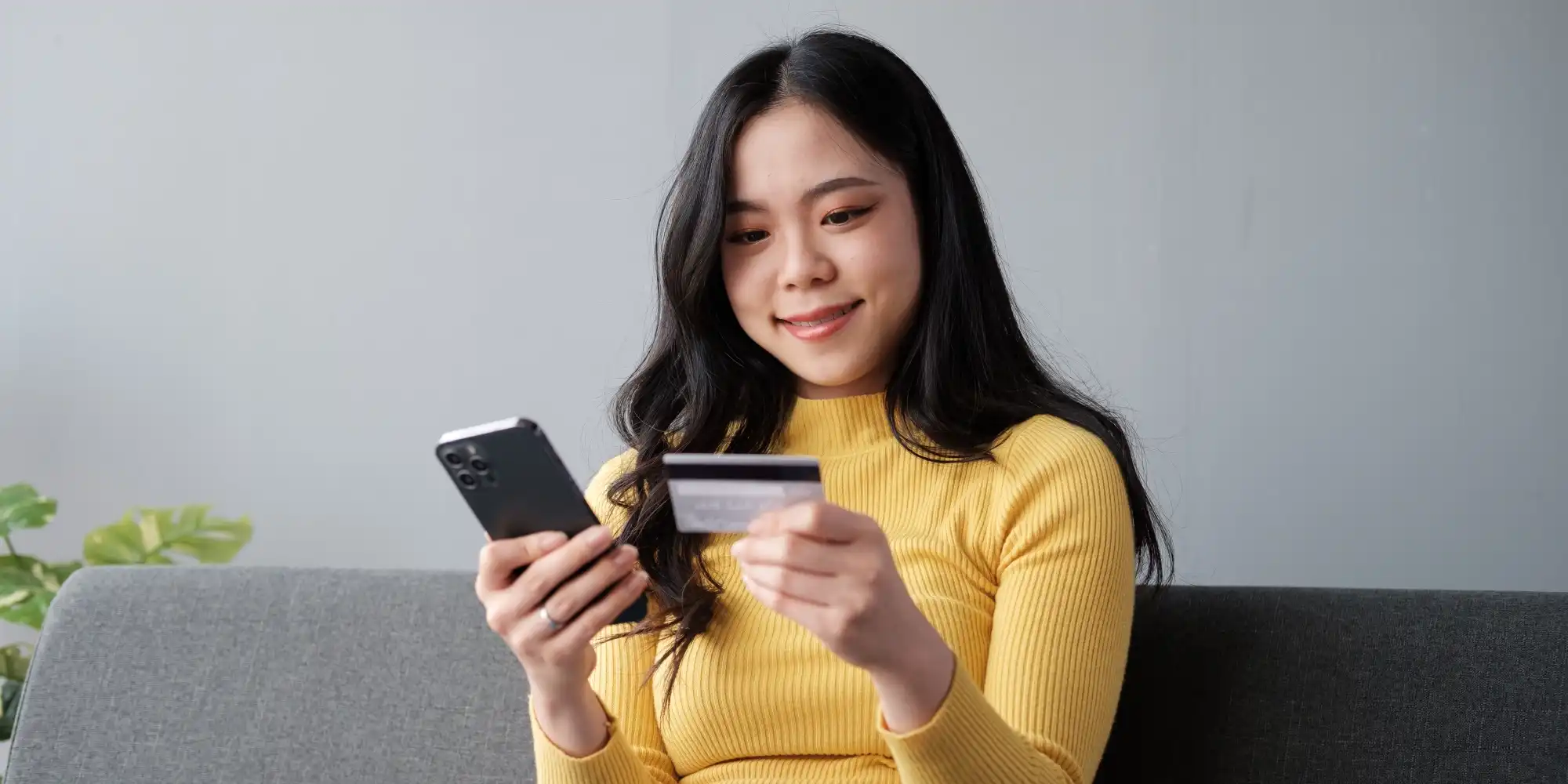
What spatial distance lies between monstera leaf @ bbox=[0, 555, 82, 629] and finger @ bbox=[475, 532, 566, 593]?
1345 mm

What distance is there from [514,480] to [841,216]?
0.42m

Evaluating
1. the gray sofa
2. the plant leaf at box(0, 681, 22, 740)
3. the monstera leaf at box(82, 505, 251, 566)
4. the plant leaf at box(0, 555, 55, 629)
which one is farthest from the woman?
the plant leaf at box(0, 681, 22, 740)

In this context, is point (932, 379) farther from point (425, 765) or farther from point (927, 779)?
point (425, 765)

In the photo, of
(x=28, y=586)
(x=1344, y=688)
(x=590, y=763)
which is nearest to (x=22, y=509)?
(x=28, y=586)

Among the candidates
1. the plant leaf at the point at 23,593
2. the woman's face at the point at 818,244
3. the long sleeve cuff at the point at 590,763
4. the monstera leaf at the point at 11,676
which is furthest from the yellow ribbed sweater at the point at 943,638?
the monstera leaf at the point at 11,676

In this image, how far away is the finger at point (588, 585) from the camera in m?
0.97

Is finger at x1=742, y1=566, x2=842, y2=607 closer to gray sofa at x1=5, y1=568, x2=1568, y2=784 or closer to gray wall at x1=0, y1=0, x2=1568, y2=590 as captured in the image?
gray sofa at x1=5, y1=568, x2=1568, y2=784

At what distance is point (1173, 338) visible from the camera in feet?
6.50

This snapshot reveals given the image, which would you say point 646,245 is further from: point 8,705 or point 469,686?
point 8,705

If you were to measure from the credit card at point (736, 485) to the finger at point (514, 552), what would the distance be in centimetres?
15

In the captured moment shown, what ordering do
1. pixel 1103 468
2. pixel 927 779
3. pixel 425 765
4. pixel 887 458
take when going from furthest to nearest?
pixel 425 765, pixel 887 458, pixel 1103 468, pixel 927 779

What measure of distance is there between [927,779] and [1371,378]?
4.01 ft

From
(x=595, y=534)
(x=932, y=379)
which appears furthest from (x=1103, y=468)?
(x=595, y=534)

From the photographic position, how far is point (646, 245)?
2.23 m
